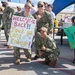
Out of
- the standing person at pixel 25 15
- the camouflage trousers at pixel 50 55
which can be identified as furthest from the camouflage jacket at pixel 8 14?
the camouflage trousers at pixel 50 55

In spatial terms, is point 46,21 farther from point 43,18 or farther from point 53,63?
point 53,63

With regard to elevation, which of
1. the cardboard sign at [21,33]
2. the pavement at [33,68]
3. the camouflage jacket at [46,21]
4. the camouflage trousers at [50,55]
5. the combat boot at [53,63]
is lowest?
the pavement at [33,68]

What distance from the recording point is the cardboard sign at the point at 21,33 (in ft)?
22.1

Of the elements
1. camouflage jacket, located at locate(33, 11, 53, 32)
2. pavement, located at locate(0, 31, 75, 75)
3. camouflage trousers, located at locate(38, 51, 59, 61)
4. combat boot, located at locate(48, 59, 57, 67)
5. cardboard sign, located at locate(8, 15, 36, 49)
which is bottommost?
pavement, located at locate(0, 31, 75, 75)

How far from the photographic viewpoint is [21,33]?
6.75 m

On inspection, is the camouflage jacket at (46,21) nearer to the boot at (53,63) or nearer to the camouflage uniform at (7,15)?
the boot at (53,63)

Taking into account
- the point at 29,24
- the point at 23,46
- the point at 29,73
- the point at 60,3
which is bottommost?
the point at 29,73

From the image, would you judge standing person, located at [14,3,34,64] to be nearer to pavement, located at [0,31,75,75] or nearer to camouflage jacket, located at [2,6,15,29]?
pavement, located at [0,31,75,75]

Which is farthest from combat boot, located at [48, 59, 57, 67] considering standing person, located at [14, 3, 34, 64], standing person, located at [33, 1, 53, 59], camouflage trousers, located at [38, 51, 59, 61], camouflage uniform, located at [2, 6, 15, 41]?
camouflage uniform, located at [2, 6, 15, 41]

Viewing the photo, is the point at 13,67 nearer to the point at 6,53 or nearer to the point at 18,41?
the point at 18,41

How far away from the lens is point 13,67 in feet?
21.9

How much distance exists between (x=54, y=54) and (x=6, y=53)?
2.63 meters

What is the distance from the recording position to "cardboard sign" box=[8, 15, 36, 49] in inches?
265

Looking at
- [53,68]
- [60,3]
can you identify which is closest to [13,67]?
[53,68]
